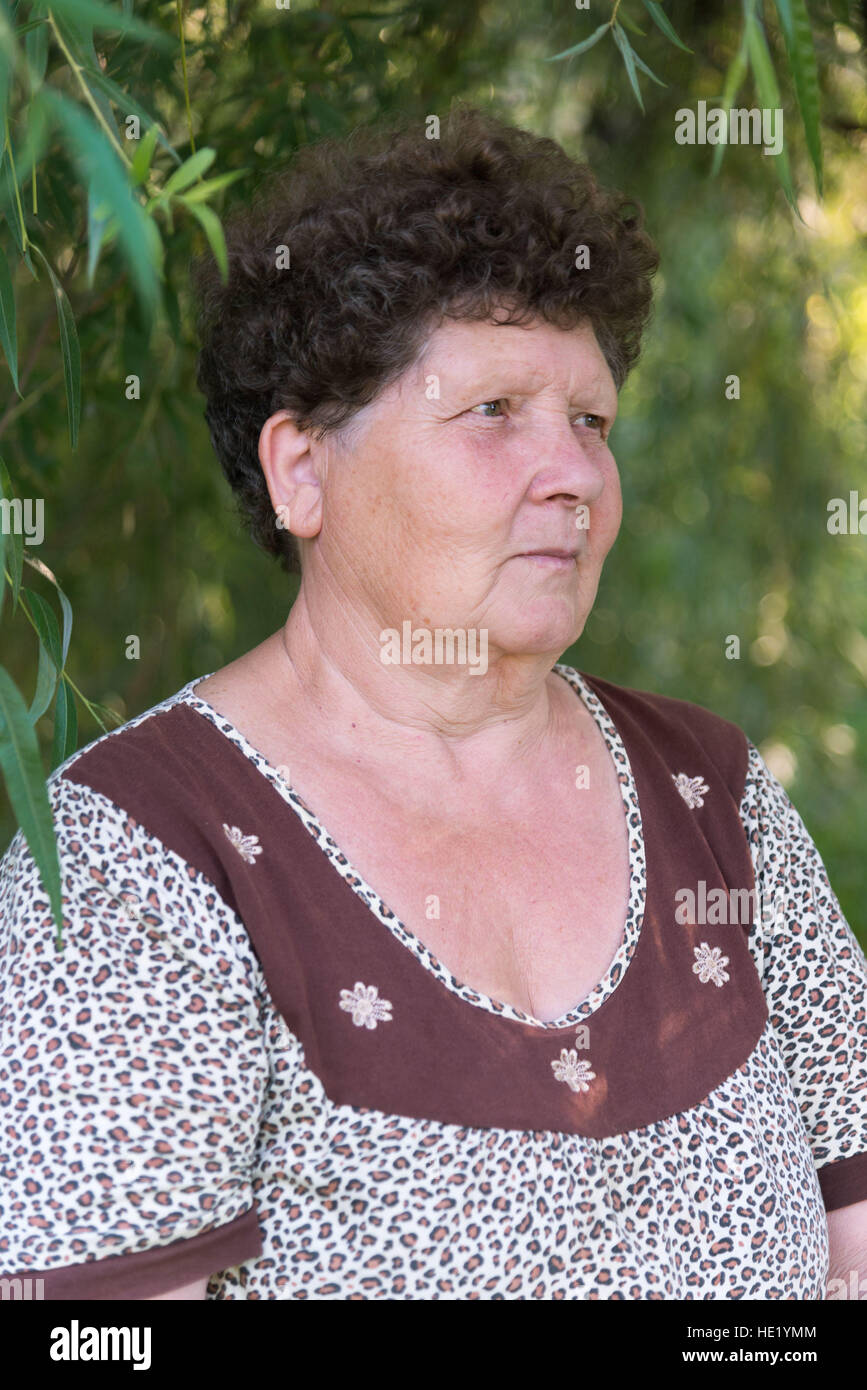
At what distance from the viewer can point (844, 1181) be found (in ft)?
4.90

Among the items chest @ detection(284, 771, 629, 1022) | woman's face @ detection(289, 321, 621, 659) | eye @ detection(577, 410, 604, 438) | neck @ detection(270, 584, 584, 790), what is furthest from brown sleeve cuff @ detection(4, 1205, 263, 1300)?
eye @ detection(577, 410, 604, 438)

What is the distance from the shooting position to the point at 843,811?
9.87ft

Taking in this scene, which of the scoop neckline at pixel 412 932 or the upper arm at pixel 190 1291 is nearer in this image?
the upper arm at pixel 190 1291

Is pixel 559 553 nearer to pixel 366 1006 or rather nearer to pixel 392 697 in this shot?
pixel 392 697

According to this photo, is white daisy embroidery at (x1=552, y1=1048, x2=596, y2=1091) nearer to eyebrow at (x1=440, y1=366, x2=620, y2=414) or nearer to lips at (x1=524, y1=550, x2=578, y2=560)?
lips at (x1=524, y1=550, x2=578, y2=560)

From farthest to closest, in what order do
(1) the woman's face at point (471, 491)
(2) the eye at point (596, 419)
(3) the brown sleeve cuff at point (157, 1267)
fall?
(2) the eye at point (596, 419) < (1) the woman's face at point (471, 491) < (3) the brown sleeve cuff at point (157, 1267)

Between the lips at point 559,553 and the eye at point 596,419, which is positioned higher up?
the eye at point 596,419

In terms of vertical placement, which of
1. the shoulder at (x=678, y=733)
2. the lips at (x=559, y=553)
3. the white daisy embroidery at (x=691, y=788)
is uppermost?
the lips at (x=559, y=553)

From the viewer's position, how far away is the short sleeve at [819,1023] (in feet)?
4.91

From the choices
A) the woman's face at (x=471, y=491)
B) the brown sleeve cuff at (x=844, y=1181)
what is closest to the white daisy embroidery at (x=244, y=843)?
the woman's face at (x=471, y=491)

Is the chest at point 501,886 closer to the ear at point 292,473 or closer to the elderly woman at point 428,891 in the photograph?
the elderly woman at point 428,891

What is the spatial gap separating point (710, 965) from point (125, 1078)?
60 cm

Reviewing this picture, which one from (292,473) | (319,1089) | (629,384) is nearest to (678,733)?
(292,473)

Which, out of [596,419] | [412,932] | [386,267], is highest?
[386,267]
